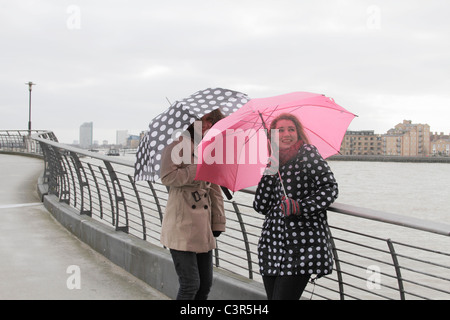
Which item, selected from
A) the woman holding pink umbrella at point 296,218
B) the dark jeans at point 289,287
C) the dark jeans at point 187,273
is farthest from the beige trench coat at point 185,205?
the dark jeans at point 289,287

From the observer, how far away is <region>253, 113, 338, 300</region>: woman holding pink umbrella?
8.08 ft

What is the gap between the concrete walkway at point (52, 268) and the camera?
4172 mm

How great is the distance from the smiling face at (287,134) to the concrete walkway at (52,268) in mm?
2072

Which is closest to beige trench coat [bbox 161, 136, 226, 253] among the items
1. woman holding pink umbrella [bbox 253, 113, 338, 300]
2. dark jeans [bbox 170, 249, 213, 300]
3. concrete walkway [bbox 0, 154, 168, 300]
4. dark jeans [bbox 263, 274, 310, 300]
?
dark jeans [bbox 170, 249, 213, 300]

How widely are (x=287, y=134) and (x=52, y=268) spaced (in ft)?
10.5

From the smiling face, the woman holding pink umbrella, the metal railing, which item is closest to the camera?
the woman holding pink umbrella

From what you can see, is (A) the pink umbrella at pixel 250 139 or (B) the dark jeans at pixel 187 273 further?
(B) the dark jeans at pixel 187 273

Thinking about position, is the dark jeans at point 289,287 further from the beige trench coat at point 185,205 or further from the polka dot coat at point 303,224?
the beige trench coat at point 185,205

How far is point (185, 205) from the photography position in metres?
2.83

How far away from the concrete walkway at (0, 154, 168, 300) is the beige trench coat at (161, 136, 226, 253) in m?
1.48

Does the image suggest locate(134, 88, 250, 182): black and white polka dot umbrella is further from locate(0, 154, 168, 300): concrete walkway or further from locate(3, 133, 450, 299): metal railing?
locate(0, 154, 168, 300): concrete walkway

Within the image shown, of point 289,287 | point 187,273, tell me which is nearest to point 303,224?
point 289,287

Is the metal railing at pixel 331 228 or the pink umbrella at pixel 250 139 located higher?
the pink umbrella at pixel 250 139
